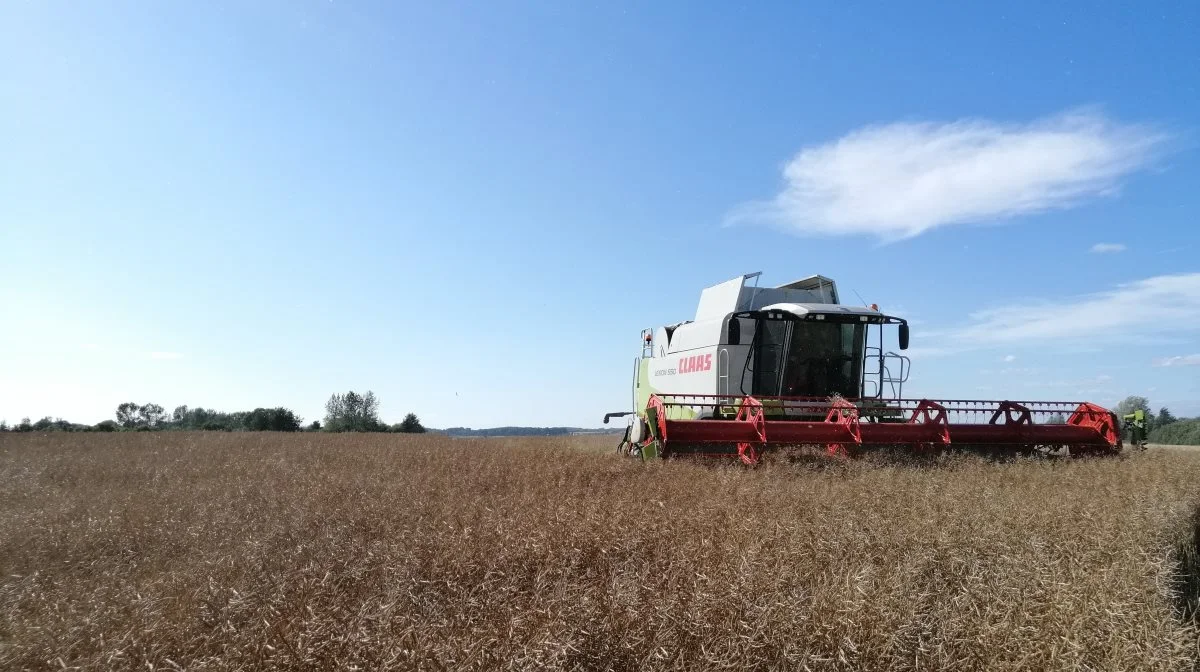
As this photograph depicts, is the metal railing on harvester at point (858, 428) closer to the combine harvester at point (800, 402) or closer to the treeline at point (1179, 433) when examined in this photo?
the combine harvester at point (800, 402)

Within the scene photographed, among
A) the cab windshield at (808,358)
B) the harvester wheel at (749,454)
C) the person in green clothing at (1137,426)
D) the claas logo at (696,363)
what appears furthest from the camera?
the claas logo at (696,363)

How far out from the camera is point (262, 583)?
319 centimetres

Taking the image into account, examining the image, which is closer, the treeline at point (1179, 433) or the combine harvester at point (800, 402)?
the combine harvester at point (800, 402)

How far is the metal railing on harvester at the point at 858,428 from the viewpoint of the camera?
29.9ft

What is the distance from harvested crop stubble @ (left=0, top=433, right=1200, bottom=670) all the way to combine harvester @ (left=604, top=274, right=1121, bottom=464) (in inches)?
102

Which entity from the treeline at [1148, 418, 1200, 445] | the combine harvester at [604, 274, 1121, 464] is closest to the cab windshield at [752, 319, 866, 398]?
the combine harvester at [604, 274, 1121, 464]

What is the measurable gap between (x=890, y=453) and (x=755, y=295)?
417 centimetres

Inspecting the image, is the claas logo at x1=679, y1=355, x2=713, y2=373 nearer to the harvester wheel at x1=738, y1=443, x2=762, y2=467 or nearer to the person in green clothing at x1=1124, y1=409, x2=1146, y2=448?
the harvester wheel at x1=738, y1=443, x2=762, y2=467

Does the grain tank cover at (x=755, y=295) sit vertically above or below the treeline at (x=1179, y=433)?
above

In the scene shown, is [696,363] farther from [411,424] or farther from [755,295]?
[411,424]

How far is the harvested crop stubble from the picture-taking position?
2.49m

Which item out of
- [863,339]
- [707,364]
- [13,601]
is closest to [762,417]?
[707,364]

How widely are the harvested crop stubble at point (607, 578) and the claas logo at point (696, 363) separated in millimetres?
5250

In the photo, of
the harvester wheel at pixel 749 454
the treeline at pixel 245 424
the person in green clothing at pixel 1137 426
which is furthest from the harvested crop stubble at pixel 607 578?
the treeline at pixel 245 424
